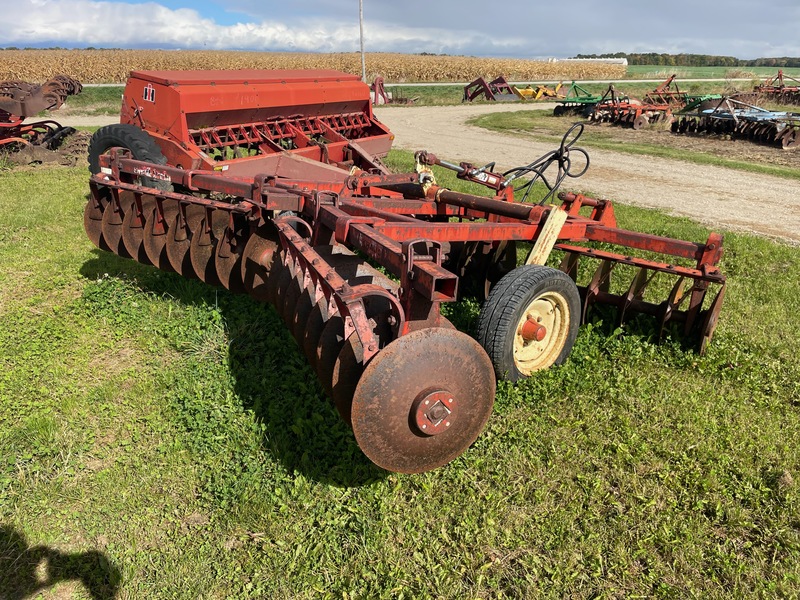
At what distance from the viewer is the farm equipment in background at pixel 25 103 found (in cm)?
1046

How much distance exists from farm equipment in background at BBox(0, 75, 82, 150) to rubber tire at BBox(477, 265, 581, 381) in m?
10.9

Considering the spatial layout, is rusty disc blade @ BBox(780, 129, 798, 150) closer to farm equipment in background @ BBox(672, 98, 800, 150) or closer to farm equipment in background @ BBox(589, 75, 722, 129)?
farm equipment in background @ BBox(672, 98, 800, 150)

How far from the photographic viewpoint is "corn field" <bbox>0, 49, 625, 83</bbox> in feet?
106

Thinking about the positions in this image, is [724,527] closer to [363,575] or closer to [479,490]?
[479,490]

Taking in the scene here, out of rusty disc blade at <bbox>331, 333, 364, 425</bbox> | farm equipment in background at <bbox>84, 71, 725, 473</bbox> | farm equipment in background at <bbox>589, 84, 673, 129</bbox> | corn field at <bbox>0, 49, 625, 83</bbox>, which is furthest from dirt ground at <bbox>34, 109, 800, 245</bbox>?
corn field at <bbox>0, 49, 625, 83</bbox>

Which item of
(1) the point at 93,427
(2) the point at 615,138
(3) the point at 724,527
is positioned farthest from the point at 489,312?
(2) the point at 615,138

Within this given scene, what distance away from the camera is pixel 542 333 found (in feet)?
11.8

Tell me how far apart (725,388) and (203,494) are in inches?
131

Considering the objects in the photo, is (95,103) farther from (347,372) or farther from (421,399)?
(421,399)

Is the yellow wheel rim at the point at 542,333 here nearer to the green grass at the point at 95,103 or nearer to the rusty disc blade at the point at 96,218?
the rusty disc blade at the point at 96,218

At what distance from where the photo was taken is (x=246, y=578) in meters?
2.46

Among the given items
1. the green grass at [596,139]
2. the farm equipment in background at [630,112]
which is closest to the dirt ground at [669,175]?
the green grass at [596,139]

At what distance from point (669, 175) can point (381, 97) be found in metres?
16.5

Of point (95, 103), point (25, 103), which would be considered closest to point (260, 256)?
point (25, 103)
